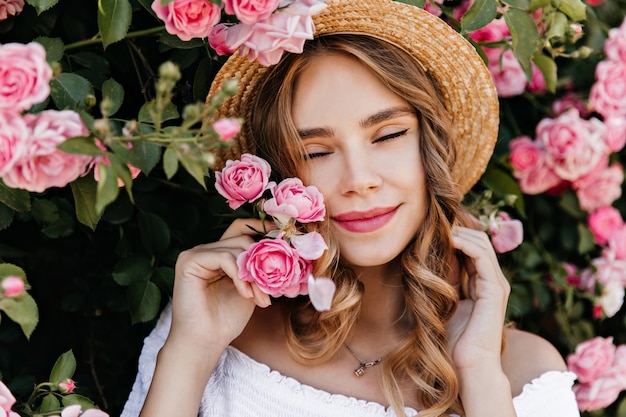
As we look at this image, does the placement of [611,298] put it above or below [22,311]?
below

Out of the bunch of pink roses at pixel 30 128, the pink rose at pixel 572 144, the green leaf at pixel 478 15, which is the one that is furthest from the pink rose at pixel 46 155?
the pink rose at pixel 572 144

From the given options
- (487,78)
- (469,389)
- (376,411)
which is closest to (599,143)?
(487,78)

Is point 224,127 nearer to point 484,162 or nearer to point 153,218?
point 153,218

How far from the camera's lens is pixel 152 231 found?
205 centimetres

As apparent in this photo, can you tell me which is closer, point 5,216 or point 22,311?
point 22,311

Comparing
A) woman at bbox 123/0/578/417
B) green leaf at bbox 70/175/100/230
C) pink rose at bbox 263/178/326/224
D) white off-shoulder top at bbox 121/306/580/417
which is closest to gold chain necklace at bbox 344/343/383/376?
woman at bbox 123/0/578/417

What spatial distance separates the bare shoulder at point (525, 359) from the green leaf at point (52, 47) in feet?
4.88

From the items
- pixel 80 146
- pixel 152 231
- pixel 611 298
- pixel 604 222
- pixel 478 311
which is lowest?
pixel 611 298

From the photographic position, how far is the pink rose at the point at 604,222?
277cm

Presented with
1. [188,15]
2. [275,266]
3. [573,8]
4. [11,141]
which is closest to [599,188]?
[573,8]

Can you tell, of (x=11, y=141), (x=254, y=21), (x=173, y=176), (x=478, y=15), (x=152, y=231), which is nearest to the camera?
(x=11, y=141)

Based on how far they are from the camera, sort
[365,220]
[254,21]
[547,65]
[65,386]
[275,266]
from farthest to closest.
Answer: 1. [547,65]
2. [365,220]
3. [275,266]
4. [65,386]
5. [254,21]

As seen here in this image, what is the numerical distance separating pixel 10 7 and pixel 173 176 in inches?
25.7

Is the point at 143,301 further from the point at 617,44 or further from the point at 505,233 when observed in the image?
the point at 617,44
